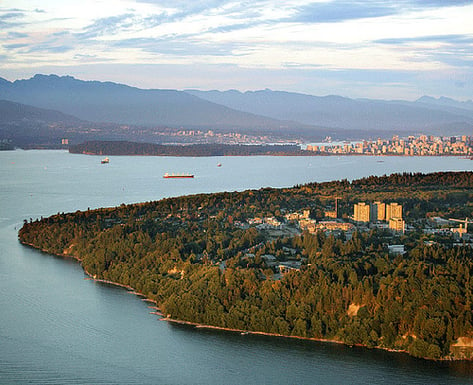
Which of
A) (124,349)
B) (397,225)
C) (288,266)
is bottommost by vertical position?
(124,349)

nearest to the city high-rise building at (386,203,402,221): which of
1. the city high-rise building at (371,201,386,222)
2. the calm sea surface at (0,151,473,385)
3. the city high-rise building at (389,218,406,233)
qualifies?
the city high-rise building at (371,201,386,222)

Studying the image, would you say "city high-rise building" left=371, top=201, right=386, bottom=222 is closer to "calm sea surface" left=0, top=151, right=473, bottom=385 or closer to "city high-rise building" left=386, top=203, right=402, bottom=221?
"city high-rise building" left=386, top=203, right=402, bottom=221

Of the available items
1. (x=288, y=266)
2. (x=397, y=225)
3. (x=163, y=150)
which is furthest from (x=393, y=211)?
(x=163, y=150)

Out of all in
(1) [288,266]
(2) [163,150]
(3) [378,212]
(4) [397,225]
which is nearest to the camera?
(1) [288,266]

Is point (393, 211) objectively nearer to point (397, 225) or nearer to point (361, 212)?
point (361, 212)

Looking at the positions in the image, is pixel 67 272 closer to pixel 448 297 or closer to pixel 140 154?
pixel 448 297

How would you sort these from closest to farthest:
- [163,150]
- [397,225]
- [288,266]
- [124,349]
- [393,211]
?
[124,349]
[288,266]
[397,225]
[393,211]
[163,150]

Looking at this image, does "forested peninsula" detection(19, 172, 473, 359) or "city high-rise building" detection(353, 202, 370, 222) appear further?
"city high-rise building" detection(353, 202, 370, 222)
